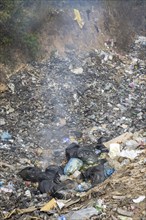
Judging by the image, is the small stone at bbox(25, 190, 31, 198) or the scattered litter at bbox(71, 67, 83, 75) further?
the scattered litter at bbox(71, 67, 83, 75)

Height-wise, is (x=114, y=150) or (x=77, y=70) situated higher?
(x=77, y=70)

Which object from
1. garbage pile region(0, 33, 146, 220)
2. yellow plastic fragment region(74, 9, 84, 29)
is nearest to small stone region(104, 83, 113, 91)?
garbage pile region(0, 33, 146, 220)

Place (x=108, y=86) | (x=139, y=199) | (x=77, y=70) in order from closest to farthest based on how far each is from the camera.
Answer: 1. (x=139, y=199)
2. (x=108, y=86)
3. (x=77, y=70)

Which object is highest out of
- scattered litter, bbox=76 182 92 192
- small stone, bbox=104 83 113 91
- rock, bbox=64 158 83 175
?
small stone, bbox=104 83 113 91

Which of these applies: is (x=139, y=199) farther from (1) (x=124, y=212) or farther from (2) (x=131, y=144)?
(2) (x=131, y=144)

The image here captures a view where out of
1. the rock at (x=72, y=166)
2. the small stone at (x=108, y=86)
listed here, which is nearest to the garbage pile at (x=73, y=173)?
the rock at (x=72, y=166)

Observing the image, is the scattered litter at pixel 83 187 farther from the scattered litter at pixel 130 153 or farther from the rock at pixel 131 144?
the rock at pixel 131 144

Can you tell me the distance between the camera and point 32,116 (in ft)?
24.4

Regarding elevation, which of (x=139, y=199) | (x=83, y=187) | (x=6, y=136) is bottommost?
(x=83, y=187)

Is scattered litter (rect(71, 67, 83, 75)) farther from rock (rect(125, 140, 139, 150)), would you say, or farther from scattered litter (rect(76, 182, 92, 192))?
scattered litter (rect(76, 182, 92, 192))

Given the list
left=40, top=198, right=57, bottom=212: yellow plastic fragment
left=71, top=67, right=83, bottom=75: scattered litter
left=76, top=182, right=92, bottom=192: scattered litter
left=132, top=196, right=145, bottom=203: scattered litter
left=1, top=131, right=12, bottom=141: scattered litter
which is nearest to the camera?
left=132, top=196, right=145, bottom=203: scattered litter

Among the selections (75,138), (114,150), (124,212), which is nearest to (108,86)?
(75,138)

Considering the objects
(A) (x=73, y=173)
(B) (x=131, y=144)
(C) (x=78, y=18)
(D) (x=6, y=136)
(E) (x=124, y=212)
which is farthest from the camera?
A: (C) (x=78, y=18)

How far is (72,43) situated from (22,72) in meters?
1.94
